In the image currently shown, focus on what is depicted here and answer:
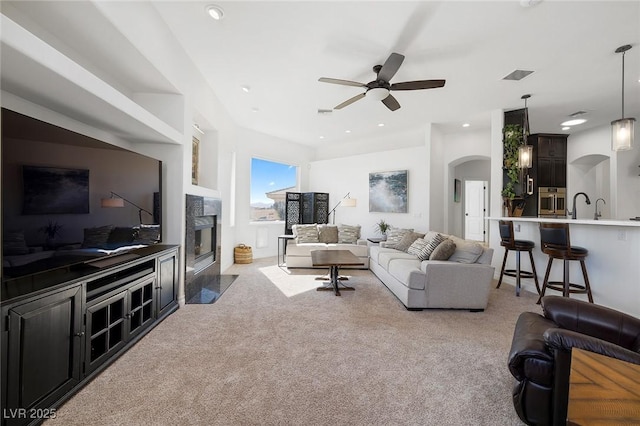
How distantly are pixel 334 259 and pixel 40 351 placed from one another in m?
3.19

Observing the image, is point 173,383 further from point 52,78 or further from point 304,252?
point 304,252

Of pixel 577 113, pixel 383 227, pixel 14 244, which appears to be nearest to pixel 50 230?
pixel 14 244

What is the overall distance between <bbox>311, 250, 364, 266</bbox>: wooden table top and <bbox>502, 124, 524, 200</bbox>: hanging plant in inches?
119

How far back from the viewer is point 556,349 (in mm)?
1328

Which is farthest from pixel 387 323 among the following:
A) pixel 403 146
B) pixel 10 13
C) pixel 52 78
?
pixel 403 146

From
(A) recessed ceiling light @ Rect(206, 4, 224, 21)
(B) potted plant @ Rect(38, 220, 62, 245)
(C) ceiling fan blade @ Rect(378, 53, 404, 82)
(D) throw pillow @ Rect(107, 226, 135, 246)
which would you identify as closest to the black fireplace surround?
(D) throw pillow @ Rect(107, 226, 135, 246)

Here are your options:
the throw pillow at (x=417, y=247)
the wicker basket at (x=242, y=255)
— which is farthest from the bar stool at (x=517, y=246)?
the wicker basket at (x=242, y=255)

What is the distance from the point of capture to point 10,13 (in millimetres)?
1932

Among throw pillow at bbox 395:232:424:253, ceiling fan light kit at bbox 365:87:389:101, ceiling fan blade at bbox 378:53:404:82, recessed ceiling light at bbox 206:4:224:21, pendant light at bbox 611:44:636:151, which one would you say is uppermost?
recessed ceiling light at bbox 206:4:224:21

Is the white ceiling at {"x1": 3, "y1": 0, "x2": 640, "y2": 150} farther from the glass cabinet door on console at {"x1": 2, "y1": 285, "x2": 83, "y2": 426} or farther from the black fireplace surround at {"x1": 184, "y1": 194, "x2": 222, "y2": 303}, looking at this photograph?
the glass cabinet door on console at {"x1": 2, "y1": 285, "x2": 83, "y2": 426}

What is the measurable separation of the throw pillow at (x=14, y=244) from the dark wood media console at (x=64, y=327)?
0.20 meters

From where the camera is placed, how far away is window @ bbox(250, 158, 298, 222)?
674cm

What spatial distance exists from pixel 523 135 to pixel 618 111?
182 cm

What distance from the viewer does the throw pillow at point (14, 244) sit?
1489 mm
